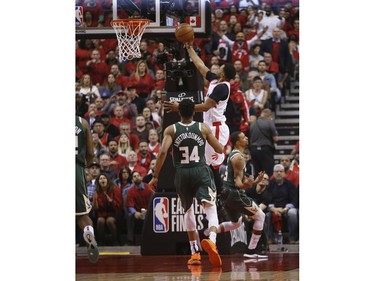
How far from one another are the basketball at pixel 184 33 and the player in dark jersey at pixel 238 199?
4.16 feet

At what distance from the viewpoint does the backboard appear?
472 inches

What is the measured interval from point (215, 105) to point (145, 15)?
4.30 feet

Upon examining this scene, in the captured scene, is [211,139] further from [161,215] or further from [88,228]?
[88,228]

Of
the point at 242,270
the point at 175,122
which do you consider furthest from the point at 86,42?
the point at 242,270

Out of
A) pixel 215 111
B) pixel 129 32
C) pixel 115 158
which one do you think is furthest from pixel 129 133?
pixel 129 32

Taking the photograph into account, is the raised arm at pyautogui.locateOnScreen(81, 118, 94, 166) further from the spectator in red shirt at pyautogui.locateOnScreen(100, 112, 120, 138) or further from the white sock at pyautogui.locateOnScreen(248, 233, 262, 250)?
the white sock at pyautogui.locateOnScreen(248, 233, 262, 250)

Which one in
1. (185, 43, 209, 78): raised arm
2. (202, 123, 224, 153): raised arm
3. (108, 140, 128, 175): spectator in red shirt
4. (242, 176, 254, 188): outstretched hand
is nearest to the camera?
(202, 123, 224, 153): raised arm

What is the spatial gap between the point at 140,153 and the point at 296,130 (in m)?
2.02

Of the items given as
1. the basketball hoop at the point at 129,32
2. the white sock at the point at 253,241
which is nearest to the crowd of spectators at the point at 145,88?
the basketball hoop at the point at 129,32

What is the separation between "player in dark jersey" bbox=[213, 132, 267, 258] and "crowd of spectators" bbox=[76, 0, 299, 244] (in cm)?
38

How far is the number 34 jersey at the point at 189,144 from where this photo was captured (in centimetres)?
1141

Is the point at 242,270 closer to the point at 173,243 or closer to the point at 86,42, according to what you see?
the point at 173,243

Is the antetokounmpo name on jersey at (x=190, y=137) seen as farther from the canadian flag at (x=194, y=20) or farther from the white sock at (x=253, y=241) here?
the white sock at (x=253, y=241)

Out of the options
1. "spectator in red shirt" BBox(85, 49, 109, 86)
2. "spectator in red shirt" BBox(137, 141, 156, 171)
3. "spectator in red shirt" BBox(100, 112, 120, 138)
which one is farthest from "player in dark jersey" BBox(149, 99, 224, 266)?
"spectator in red shirt" BBox(85, 49, 109, 86)
